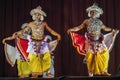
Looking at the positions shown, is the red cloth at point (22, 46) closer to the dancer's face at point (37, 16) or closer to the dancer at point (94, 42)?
the dancer's face at point (37, 16)

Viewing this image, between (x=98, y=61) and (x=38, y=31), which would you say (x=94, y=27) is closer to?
(x=98, y=61)

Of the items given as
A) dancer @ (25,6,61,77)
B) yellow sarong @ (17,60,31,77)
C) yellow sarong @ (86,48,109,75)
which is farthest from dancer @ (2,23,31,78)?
yellow sarong @ (86,48,109,75)

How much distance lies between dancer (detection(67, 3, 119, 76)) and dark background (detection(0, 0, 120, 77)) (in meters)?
0.31

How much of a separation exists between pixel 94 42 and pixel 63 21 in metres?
0.83

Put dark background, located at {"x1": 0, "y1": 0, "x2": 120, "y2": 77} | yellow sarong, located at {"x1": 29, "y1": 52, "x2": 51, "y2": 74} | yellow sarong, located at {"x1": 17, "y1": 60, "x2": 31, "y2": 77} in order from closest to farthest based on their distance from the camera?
yellow sarong, located at {"x1": 29, "y1": 52, "x2": 51, "y2": 74}
yellow sarong, located at {"x1": 17, "y1": 60, "x2": 31, "y2": 77}
dark background, located at {"x1": 0, "y1": 0, "x2": 120, "y2": 77}

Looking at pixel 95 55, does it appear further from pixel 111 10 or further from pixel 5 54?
pixel 5 54

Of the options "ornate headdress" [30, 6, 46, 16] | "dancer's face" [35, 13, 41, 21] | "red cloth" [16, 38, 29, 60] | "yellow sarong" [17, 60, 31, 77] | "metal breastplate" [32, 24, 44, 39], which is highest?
"ornate headdress" [30, 6, 46, 16]

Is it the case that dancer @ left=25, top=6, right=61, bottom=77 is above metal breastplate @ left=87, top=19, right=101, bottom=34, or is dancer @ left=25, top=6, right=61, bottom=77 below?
below

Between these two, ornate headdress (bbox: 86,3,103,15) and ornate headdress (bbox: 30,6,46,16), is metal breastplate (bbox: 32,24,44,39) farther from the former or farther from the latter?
ornate headdress (bbox: 86,3,103,15)

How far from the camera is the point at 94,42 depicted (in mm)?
5430

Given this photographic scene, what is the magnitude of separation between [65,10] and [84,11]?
36 centimetres

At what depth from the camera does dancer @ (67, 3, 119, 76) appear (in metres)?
5.38

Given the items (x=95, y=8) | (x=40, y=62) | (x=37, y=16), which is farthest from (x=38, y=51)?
(x=95, y=8)

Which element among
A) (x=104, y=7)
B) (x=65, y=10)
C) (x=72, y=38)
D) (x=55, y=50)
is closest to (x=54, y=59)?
(x=55, y=50)
